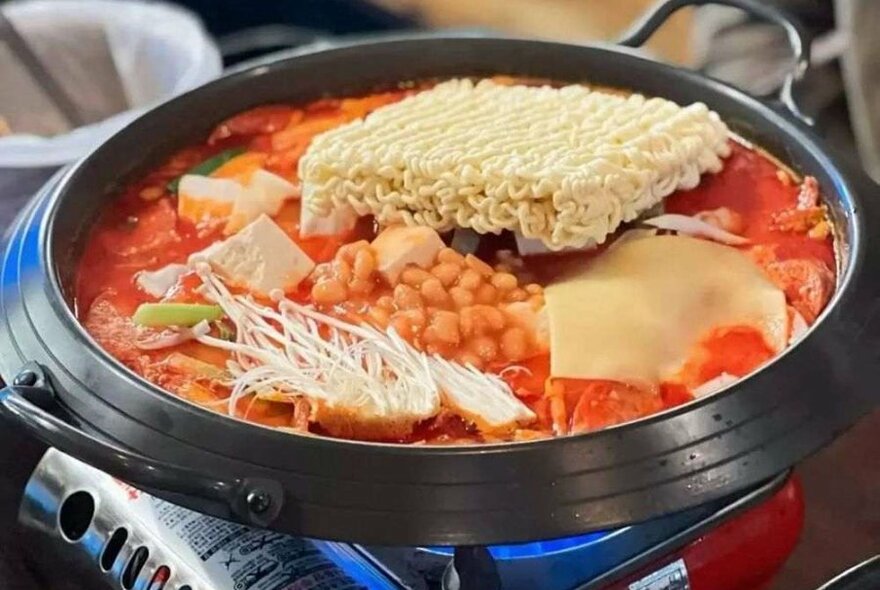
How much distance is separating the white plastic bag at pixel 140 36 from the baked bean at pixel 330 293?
0.69 metres

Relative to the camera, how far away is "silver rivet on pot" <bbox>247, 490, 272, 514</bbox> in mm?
778

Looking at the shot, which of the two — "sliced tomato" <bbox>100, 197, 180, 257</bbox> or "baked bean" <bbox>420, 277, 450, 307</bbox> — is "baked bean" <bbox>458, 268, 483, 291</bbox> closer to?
"baked bean" <bbox>420, 277, 450, 307</bbox>

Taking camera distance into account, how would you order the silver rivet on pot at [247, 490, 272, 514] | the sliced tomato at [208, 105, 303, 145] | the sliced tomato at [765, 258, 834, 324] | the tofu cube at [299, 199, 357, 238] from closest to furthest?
the silver rivet on pot at [247, 490, 272, 514] < the sliced tomato at [765, 258, 834, 324] < the tofu cube at [299, 199, 357, 238] < the sliced tomato at [208, 105, 303, 145]

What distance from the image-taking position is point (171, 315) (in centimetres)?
100

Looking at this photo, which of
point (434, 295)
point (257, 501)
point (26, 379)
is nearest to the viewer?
point (257, 501)

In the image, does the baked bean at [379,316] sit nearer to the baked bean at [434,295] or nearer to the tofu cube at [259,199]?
the baked bean at [434,295]

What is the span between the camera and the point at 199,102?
4.14 feet

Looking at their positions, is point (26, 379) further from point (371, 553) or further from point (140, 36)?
point (140, 36)

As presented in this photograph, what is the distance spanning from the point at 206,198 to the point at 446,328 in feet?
1.04

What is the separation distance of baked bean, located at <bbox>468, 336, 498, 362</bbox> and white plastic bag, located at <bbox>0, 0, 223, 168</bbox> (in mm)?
797

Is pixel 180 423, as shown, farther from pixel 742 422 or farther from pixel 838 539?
pixel 838 539

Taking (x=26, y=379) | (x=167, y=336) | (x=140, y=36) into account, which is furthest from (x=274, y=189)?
(x=140, y=36)

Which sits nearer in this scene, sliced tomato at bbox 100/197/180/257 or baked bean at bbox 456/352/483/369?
baked bean at bbox 456/352/483/369

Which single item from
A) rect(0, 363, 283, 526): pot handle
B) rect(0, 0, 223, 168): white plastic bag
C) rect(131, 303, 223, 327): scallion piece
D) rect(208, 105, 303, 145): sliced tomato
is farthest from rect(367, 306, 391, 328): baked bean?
rect(0, 0, 223, 168): white plastic bag
